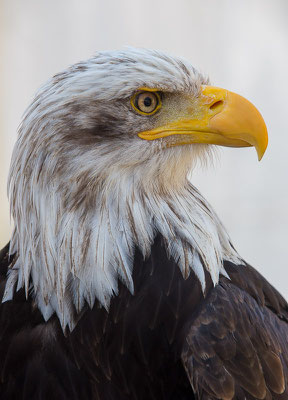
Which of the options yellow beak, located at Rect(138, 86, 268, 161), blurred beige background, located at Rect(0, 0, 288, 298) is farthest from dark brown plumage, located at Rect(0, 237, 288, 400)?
blurred beige background, located at Rect(0, 0, 288, 298)

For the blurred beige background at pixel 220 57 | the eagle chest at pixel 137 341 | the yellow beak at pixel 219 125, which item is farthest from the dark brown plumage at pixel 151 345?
the blurred beige background at pixel 220 57

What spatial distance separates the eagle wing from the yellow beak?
35 centimetres

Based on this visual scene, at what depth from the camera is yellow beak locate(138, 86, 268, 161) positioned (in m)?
1.70

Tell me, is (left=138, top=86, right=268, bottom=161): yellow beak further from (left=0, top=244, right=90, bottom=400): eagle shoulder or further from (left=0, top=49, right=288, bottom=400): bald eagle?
(left=0, top=244, right=90, bottom=400): eagle shoulder

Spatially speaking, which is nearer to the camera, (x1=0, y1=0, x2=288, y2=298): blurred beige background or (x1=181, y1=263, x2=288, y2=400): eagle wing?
(x1=181, y1=263, x2=288, y2=400): eagle wing

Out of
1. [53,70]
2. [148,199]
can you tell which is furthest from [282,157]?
[148,199]

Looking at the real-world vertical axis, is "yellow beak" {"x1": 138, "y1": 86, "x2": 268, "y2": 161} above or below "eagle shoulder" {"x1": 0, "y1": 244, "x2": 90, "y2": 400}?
above

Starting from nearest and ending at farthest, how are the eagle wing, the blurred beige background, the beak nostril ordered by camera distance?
1. the eagle wing
2. the beak nostril
3. the blurred beige background

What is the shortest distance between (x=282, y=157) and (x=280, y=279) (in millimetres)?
727

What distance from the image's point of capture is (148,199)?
175 cm

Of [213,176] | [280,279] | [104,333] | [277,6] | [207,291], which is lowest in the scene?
[280,279]

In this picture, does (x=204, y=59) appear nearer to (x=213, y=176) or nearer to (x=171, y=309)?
(x=213, y=176)

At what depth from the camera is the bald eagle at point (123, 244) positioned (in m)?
1.69

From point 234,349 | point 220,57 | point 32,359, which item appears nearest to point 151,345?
point 234,349
